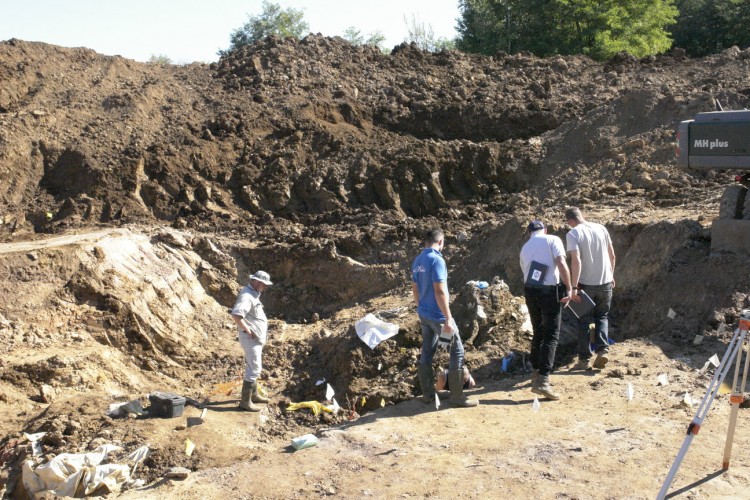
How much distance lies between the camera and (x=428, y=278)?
23.3 feet

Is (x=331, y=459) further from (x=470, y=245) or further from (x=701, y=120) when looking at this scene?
(x=470, y=245)

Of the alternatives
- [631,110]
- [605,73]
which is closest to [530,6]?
[605,73]

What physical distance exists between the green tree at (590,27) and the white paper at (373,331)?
16974 mm

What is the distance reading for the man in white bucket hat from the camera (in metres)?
7.88

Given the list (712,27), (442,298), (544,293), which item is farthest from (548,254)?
(712,27)

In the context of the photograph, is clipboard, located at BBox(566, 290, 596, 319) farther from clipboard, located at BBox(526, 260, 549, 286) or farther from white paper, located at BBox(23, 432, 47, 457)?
white paper, located at BBox(23, 432, 47, 457)

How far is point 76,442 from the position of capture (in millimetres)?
7301

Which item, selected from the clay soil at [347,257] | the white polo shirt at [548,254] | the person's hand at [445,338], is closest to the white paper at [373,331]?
the clay soil at [347,257]

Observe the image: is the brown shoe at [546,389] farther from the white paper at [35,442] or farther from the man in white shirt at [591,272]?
the white paper at [35,442]

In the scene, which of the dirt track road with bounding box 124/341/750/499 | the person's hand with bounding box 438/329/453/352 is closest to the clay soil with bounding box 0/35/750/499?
the dirt track road with bounding box 124/341/750/499

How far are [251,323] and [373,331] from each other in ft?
5.43

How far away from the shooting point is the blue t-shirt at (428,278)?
6965 millimetres

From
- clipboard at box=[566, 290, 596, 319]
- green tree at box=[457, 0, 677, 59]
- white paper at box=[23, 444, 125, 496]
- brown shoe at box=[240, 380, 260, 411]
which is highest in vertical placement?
green tree at box=[457, 0, 677, 59]

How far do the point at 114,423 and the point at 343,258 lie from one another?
6572mm
